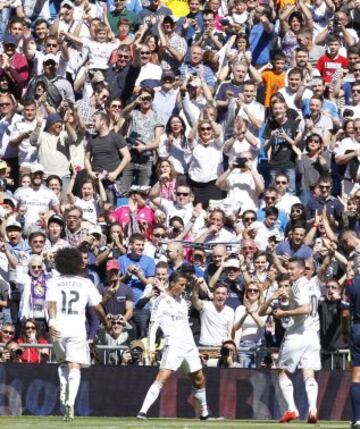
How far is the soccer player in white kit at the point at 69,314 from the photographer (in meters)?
18.8

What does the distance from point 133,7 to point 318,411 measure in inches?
432

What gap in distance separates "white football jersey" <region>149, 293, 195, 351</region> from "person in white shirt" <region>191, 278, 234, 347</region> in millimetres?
2454

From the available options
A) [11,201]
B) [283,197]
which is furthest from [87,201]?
[283,197]

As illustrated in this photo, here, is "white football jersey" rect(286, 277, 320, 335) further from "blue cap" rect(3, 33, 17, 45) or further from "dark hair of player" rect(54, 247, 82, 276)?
"blue cap" rect(3, 33, 17, 45)

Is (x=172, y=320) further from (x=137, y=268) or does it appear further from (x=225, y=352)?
(x=137, y=268)

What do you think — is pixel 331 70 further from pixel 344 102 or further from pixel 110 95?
pixel 110 95

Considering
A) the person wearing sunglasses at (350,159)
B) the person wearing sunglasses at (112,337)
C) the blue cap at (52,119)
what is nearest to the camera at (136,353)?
the person wearing sunglasses at (112,337)

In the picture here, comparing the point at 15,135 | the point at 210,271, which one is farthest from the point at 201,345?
the point at 15,135

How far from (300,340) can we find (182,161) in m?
7.01

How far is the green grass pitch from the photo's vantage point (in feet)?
59.0

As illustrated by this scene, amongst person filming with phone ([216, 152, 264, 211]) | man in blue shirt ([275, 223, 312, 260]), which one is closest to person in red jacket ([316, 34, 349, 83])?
person filming with phone ([216, 152, 264, 211])

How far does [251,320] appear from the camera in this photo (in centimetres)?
2220

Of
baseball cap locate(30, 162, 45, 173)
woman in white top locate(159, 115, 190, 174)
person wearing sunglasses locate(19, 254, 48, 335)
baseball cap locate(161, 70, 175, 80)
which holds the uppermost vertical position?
baseball cap locate(161, 70, 175, 80)

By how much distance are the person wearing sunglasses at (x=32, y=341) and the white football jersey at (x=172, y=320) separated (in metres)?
2.39
